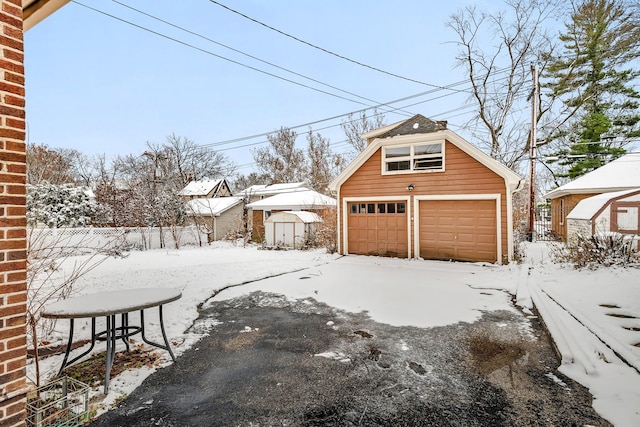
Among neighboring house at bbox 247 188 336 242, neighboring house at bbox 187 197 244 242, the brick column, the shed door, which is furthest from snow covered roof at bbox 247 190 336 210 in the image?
the brick column

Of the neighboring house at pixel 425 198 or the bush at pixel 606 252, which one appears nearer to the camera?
the bush at pixel 606 252

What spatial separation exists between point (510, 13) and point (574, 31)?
3918mm

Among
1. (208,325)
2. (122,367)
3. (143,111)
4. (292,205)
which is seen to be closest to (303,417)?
(122,367)

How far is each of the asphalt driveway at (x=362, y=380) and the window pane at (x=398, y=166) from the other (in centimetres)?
714

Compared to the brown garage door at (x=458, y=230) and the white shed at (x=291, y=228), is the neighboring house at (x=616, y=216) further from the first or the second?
the white shed at (x=291, y=228)

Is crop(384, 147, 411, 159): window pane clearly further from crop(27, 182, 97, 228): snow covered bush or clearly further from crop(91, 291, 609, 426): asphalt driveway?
crop(27, 182, 97, 228): snow covered bush

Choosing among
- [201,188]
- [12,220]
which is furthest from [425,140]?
[201,188]

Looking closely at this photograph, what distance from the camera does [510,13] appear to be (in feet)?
56.5

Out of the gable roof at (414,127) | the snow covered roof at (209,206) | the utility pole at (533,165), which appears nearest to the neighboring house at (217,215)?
the snow covered roof at (209,206)

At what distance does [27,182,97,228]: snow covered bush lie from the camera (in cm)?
1408

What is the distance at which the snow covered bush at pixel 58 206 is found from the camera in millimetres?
14083

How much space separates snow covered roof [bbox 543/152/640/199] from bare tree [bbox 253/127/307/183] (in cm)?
1949

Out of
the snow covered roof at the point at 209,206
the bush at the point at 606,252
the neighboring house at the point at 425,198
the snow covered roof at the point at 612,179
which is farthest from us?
the snow covered roof at the point at 209,206

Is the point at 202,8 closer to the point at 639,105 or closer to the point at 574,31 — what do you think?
the point at 574,31
